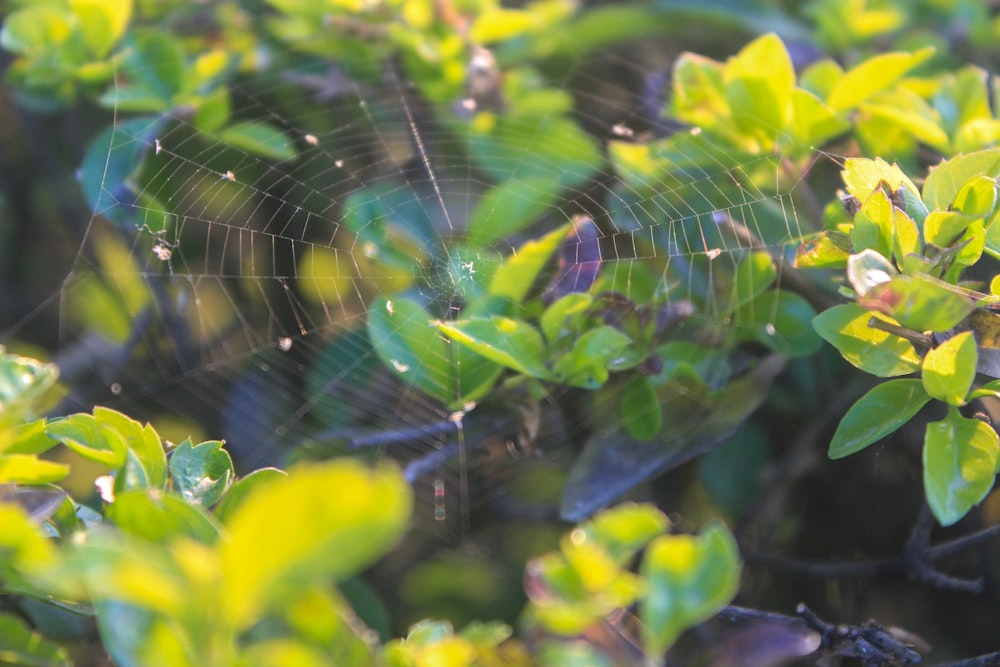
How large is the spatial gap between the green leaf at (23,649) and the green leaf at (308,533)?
336 mm

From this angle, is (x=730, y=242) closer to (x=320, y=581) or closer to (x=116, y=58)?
(x=320, y=581)

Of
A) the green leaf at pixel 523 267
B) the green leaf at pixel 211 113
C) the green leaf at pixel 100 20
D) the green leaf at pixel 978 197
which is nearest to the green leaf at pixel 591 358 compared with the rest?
the green leaf at pixel 523 267

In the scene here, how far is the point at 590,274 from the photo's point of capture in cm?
118

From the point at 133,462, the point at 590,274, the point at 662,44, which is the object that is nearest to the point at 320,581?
the point at 133,462

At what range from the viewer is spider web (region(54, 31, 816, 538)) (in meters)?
1.29

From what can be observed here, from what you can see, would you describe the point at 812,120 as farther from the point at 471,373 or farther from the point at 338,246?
the point at 338,246

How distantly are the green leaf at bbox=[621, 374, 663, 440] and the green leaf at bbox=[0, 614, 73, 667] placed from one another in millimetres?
725

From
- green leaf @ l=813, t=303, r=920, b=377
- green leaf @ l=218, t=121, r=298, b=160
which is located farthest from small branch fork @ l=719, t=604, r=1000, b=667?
green leaf @ l=218, t=121, r=298, b=160

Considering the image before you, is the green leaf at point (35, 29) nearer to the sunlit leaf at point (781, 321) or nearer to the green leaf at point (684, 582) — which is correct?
the sunlit leaf at point (781, 321)

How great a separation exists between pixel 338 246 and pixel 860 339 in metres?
1.08

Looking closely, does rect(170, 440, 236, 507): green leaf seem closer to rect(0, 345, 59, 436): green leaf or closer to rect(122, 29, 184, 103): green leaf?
rect(0, 345, 59, 436): green leaf

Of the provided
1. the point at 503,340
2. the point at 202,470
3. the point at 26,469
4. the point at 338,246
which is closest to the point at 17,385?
the point at 26,469

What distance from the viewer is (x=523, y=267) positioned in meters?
1.10

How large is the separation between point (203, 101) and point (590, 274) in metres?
0.76
